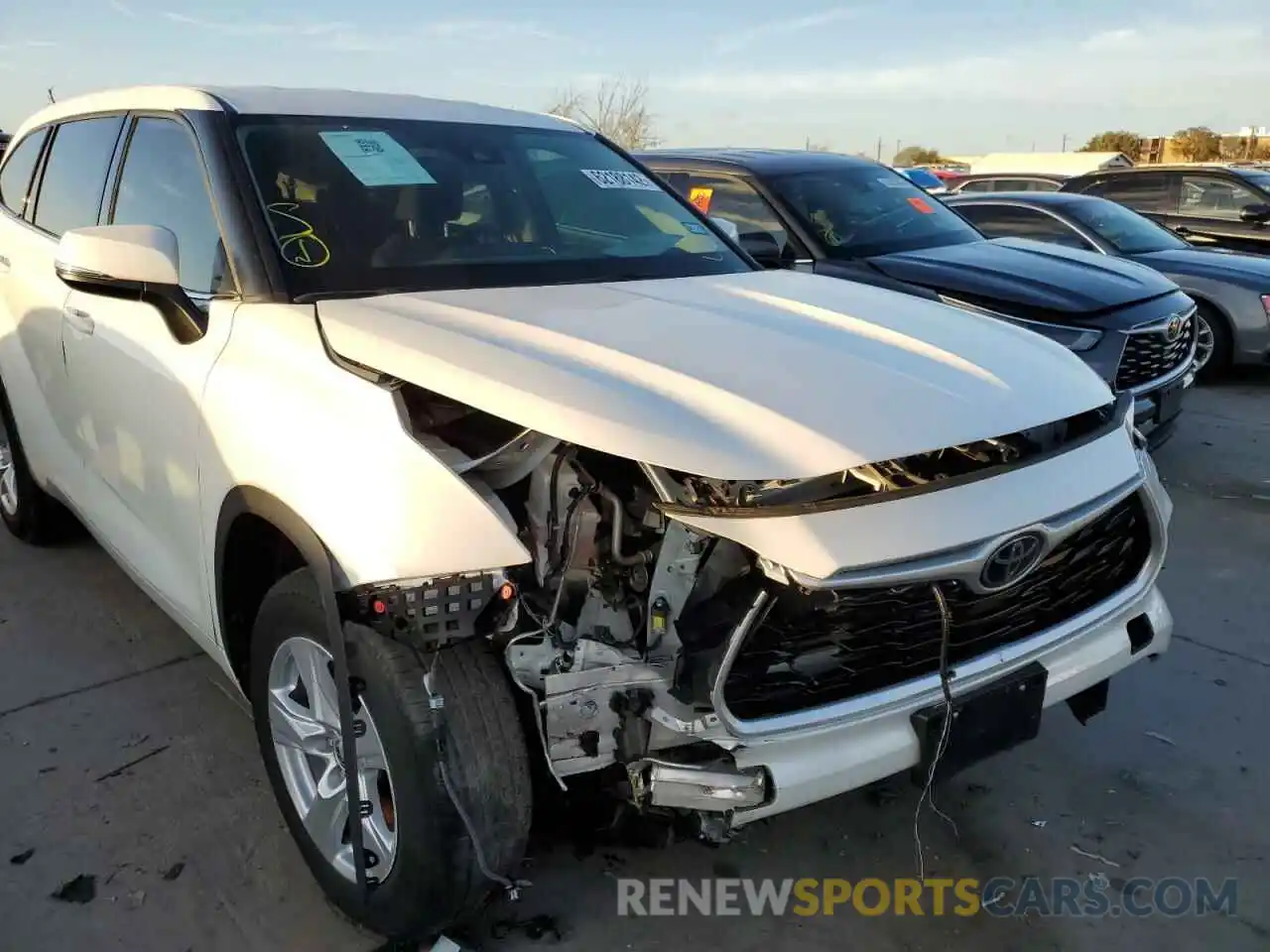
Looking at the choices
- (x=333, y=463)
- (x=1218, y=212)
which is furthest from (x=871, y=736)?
(x=1218, y=212)

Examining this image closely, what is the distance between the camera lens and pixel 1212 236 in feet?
33.7

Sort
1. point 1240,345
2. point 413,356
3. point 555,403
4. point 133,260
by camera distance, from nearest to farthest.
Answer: point 555,403 → point 413,356 → point 133,260 → point 1240,345

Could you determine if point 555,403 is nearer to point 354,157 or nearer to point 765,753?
point 765,753

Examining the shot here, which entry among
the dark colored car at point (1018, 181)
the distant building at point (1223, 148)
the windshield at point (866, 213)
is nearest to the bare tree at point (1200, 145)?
the distant building at point (1223, 148)

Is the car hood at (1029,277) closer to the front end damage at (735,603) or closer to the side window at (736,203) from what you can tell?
the side window at (736,203)

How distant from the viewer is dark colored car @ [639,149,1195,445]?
5262 millimetres

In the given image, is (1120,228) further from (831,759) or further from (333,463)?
(333,463)

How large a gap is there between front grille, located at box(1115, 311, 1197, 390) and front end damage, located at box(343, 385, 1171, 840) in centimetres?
336

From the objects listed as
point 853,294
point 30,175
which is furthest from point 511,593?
point 30,175

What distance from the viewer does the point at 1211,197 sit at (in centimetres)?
1040

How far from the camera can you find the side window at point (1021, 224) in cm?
789

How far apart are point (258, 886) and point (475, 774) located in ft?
2.88

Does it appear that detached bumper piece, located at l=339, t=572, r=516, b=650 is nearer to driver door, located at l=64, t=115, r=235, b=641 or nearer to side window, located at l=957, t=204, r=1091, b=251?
driver door, located at l=64, t=115, r=235, b=641

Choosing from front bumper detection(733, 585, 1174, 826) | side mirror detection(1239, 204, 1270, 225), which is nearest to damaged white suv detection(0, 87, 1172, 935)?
front bumper detection(733, 585, 1174, 826)
